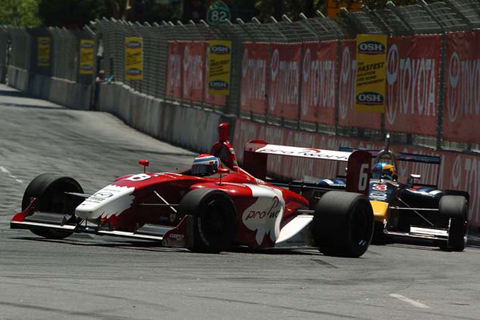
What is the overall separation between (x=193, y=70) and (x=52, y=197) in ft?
69.4

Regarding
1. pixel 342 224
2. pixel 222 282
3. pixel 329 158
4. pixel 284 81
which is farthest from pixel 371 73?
pixel 222 282

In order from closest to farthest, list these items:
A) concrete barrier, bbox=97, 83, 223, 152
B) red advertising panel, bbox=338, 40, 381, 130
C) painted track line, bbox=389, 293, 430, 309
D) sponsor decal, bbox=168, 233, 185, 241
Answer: painted track line, bbox=389, 293, 430, 309
sponsor decal, bbox=168, 233, 185, 241
red advertising panel, bbox=338, 40, 381, 130
concrete barrier, bbox=97, 83, 223, 152

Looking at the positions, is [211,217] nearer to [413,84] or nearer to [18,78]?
[413,84]

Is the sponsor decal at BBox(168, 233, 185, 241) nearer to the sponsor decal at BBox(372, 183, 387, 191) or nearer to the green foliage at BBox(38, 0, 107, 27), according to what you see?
the sponsor decal at BBox(372, 183, 387, 191)

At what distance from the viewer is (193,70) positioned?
34.8 meters

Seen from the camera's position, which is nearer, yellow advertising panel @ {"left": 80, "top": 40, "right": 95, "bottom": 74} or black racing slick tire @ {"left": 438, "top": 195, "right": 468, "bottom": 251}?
black racing slick tire @ {"left": 438, "top": 195, "right": 468, "bottom": 251}

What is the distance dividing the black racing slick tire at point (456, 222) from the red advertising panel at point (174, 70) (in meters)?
21.0

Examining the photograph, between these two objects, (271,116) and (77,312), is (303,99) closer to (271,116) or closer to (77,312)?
(271,116)

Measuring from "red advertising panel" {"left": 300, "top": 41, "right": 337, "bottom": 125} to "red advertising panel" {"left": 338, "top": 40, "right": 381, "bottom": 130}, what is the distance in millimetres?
363

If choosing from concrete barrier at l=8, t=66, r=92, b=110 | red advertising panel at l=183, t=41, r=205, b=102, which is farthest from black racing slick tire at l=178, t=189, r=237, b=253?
concrete barrier at l=8, t=66, r=92, b=110

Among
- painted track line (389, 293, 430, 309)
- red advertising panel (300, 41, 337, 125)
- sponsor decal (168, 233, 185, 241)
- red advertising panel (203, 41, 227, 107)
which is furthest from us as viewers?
red advertising panel (203, 41, 227, 107)

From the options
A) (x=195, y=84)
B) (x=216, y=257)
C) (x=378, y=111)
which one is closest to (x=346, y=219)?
(x=216, y=257)

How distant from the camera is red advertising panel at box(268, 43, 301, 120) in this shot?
26.2 metres

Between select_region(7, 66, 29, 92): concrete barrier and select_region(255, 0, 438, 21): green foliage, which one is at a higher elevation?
select_region(255, 0, 438, 21): green foliage
